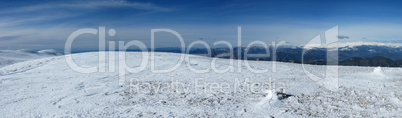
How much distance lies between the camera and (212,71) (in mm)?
19609

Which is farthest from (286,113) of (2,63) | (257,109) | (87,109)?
(2,63)

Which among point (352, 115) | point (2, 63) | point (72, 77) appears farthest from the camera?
point (2, 63)

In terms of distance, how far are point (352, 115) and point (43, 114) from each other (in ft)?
43.3

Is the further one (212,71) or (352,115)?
(212,71)

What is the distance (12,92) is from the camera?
41.5 feet

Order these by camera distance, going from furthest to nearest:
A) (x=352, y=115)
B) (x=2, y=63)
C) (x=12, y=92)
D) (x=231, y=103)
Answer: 1. (x=2, y=63)
2. (x=12, y=92)
3. (x=231, y=103)
4. (x=352, y=115)

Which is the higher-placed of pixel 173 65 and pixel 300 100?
pixel 173 65

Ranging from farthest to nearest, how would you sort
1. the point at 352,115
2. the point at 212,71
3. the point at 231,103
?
the point at 212,71 < the point at 231,103 < the point at 352,115

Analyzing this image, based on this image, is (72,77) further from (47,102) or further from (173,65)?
(173,65)

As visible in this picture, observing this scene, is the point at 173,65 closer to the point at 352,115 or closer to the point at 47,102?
the point at 47,102

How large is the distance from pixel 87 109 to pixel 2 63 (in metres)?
35.6

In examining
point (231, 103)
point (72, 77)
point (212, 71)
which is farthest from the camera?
point (212, 71)

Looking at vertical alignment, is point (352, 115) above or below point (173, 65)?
below

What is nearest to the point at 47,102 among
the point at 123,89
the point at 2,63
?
the point at 123,89
